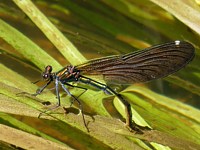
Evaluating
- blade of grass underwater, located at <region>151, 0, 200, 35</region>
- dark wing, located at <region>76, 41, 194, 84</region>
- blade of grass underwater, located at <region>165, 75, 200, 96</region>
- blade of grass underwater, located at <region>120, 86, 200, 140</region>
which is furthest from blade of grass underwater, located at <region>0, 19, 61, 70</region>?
blade of grass underwater, located at <region>165, 75, 200, 96</region>

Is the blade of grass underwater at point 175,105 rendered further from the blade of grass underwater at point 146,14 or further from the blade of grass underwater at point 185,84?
the blade of grass underwater at point 146,14

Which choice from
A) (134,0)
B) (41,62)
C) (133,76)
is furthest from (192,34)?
(41,62)

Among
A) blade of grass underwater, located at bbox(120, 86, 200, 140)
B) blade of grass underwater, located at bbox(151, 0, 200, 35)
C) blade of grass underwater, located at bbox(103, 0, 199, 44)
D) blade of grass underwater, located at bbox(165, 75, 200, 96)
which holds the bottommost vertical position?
blade of grass underwater, located at bbox(120, 86, 200, 140)

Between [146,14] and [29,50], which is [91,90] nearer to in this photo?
[29,50]

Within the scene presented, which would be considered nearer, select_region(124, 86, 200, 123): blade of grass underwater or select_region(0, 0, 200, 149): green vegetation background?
select_region(0, 0, 200, 149): green vegetation background

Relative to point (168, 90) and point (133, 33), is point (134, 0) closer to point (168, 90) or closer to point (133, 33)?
point (133, 33)

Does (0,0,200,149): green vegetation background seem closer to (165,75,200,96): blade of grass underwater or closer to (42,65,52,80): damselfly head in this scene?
(165,75,200,96): blade of grass underwater
